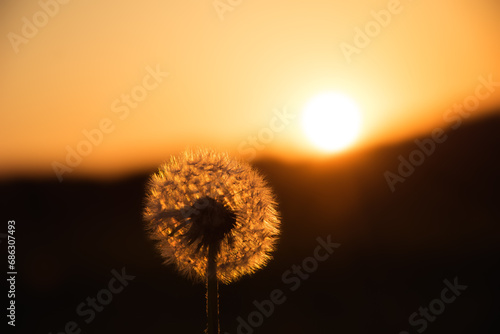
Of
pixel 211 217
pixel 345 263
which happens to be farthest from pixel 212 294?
pixel 345 263

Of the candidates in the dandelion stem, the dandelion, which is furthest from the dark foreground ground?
the dandelion stem

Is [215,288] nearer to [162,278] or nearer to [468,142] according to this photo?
[162,278]

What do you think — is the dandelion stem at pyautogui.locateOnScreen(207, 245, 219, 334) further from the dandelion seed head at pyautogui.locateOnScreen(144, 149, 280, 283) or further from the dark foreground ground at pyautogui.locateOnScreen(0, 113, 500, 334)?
the dark foreground ground at pyautogui.locateOnScreen(0, 113, 500, 334)

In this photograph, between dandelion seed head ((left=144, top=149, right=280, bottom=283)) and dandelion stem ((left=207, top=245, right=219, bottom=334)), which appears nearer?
dandelion stem ((left=207, top=245, right=219, bottom=334))

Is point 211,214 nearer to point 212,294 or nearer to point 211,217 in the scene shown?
point 211,217

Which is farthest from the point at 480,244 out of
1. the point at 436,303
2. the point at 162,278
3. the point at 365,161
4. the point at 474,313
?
the point at 162,278

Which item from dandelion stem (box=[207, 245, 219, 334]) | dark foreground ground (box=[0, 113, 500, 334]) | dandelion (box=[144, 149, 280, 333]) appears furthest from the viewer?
dark foreground ground (box=[0, 113, 500, 334])
